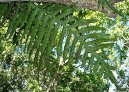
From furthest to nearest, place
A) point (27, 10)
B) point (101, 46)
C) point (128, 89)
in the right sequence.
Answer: point (128, 89) < point (27, 10) < point (101, 46)

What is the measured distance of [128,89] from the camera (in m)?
21.7

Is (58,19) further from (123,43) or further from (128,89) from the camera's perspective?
(128,89)

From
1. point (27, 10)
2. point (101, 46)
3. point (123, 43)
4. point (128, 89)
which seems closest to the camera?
point (101, 46)

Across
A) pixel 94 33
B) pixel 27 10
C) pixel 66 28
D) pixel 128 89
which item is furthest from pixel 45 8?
pixel 128 89

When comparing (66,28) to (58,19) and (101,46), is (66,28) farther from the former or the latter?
(101,46)

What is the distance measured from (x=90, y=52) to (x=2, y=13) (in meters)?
0.63

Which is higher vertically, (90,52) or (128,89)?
(90,52)

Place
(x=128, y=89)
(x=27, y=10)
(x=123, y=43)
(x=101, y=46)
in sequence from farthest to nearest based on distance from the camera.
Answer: (x=128, y=89)
(x=123, y=43)
(x=27, y=10)
(x=101, y=46)

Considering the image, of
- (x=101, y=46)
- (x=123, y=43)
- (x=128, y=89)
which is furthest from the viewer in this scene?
(x=128, y=89)

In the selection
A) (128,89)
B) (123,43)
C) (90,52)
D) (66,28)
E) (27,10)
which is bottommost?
(128,89)

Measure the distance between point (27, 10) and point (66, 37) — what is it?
318 millimetres

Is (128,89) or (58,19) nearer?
(58,19)

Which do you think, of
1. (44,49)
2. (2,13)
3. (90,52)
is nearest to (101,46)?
(90,52)

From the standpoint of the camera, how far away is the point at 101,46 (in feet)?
5.42
